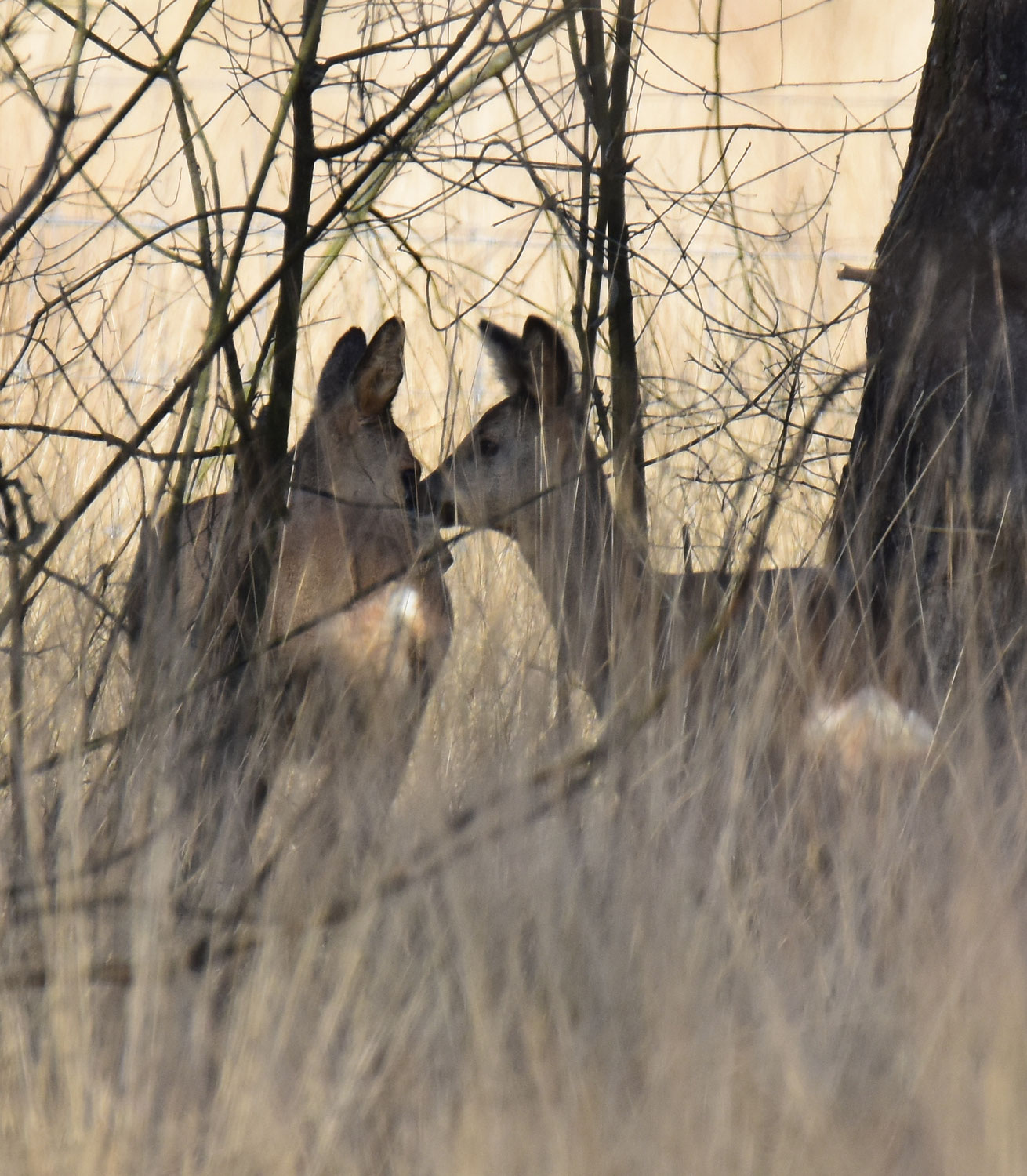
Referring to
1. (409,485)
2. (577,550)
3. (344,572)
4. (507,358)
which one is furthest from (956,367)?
(507,358)

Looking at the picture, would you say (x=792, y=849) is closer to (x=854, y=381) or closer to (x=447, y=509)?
(x=854, y=381)

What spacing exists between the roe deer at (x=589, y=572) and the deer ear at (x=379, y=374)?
0.29 meters

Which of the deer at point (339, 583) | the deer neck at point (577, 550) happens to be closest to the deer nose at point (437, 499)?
the deer at point (339, 583)

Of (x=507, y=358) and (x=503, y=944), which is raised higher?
(x=507, y=358)

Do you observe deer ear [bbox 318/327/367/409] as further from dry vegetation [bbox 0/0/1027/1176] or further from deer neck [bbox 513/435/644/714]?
dry vegetation [bbox 0/0/1027/1176]

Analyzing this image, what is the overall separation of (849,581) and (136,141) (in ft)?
34.3

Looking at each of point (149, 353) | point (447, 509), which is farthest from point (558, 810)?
point (149, 353)

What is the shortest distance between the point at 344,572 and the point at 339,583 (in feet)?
0.17

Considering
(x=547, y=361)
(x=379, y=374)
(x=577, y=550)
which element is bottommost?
(x=577, y=550)

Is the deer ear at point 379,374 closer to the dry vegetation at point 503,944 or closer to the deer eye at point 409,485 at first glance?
the deer eye at point 409,485

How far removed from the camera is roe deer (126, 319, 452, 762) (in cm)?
309

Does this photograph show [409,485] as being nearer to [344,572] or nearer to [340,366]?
[340,366]

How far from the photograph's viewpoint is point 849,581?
3.51 m

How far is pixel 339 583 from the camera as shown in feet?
12.8
